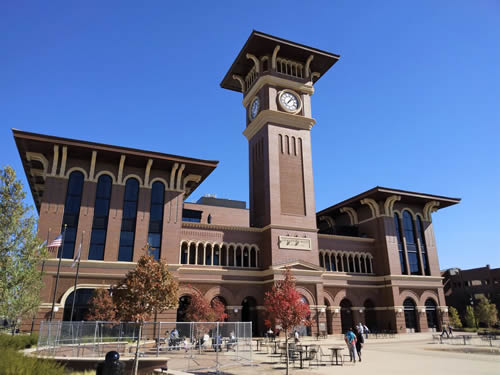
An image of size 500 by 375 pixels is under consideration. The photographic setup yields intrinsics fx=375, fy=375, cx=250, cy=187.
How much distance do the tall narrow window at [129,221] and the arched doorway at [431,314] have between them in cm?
3906

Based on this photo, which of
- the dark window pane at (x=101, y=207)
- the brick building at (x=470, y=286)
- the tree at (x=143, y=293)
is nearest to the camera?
the tree at (x=143, y=293)

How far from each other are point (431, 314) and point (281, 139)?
31.1m

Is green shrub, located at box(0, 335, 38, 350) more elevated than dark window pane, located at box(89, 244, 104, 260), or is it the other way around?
dark window pane, located at box(89, 244, 104, 260)

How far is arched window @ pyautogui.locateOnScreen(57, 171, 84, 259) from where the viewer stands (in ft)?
114

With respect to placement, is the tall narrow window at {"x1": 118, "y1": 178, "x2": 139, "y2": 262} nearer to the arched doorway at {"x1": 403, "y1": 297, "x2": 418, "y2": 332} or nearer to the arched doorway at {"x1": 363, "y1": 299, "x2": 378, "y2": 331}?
the arched doorway at {"x1": 363, "y1": 299, "x2": 378, "y2": 331}

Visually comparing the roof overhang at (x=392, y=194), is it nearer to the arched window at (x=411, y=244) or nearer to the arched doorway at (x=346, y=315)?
the arched window at (x=411, y=244)

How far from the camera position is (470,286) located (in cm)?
8056

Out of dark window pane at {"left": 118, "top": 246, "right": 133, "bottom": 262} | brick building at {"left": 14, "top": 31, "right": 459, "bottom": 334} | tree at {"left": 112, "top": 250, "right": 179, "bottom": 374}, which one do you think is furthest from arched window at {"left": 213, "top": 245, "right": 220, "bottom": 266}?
tree at {"left": 112, "top": 250, "right": 179, "bottom": 374}

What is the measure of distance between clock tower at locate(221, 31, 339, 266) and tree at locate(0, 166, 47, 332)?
947 inches

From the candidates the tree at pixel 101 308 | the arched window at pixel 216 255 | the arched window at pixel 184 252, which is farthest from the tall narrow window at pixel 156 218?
the arched window at pixel 216 255

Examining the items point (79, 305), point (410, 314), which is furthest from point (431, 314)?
point (79, 305)

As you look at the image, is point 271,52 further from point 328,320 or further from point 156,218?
point 328,320

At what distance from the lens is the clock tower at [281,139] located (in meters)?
42.6

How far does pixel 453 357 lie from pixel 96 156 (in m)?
34.5
